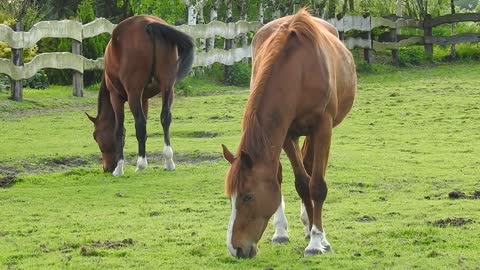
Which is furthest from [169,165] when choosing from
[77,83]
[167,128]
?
[77,83]

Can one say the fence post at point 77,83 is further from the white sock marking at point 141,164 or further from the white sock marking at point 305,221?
the white sock marking at point 305,221

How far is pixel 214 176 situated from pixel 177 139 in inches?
147

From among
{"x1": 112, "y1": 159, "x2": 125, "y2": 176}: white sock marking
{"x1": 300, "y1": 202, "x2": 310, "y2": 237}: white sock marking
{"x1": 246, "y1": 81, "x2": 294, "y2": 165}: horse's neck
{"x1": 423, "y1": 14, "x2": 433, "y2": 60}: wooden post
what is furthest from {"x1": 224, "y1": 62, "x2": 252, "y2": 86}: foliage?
{"x1": 246, "y1": 81, "x2": 294, "y2": 165}: horse's neck

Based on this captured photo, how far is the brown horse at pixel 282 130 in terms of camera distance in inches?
253

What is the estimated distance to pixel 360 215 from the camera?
849 centimetres

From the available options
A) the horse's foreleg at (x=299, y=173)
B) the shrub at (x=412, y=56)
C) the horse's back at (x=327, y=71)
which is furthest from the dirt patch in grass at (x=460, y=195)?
the shrub at (x=412, y=56)

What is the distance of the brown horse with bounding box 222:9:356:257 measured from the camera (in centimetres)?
642

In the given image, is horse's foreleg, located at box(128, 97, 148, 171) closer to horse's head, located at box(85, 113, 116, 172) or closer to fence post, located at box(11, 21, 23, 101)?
horse's head, located at box(85, 113, 116, 172)

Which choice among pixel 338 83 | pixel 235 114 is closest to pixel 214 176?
pixel 338 83

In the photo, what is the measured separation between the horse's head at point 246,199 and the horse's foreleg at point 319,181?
1.66ft

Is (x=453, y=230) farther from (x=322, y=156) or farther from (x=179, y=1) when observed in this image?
(x=179, y=1)

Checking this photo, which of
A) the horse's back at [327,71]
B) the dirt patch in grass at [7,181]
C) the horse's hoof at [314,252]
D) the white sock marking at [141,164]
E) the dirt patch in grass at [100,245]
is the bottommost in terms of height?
the dirt patch in grass at [7,181]

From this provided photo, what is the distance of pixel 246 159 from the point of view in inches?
249

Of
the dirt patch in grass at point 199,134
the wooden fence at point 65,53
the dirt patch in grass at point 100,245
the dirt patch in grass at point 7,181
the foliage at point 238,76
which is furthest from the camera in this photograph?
the foliage at point 238,76
